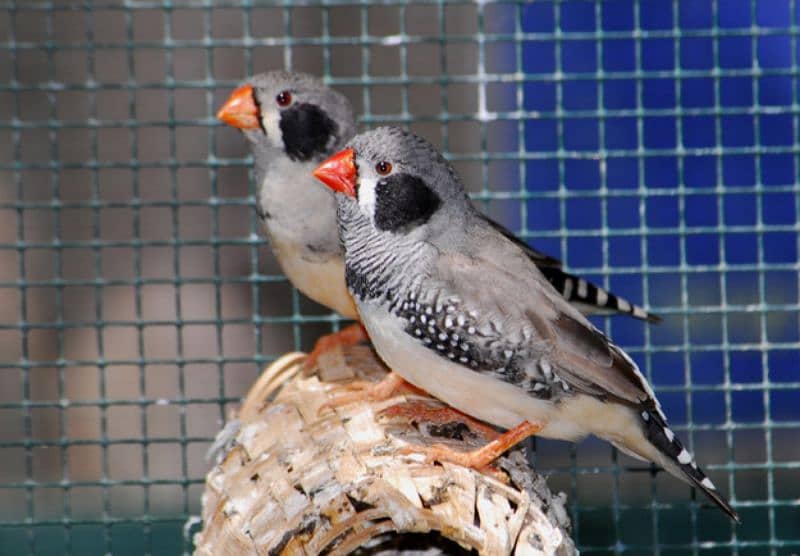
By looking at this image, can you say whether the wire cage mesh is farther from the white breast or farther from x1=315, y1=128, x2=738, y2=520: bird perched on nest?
x1=315, y1=128, x2=738, y2=520: bird perched on nest

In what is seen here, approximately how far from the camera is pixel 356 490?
320 centimetres

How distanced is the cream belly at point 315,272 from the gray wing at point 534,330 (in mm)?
652

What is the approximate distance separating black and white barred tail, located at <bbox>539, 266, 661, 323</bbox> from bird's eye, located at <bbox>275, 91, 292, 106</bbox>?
990mm

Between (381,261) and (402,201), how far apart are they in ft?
0.62

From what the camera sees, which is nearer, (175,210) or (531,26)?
(175,210)

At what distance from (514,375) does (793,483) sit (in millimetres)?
2966

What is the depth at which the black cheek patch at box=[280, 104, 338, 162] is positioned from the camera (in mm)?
4121

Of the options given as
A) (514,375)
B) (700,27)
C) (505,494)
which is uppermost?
(700,27)

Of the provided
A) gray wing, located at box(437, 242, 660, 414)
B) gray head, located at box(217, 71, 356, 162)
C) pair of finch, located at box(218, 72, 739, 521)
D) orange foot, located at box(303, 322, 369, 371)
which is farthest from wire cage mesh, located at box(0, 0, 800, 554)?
gray wing, located at box(437, 242, 660, 414)

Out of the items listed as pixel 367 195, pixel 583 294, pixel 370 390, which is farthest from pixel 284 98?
pixel 583 294

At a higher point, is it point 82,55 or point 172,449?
point 82,55

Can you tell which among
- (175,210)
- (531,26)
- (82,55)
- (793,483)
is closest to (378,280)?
(175,210)

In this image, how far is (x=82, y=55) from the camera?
650cm

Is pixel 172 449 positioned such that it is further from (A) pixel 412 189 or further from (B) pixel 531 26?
(A) pixel 412 189
